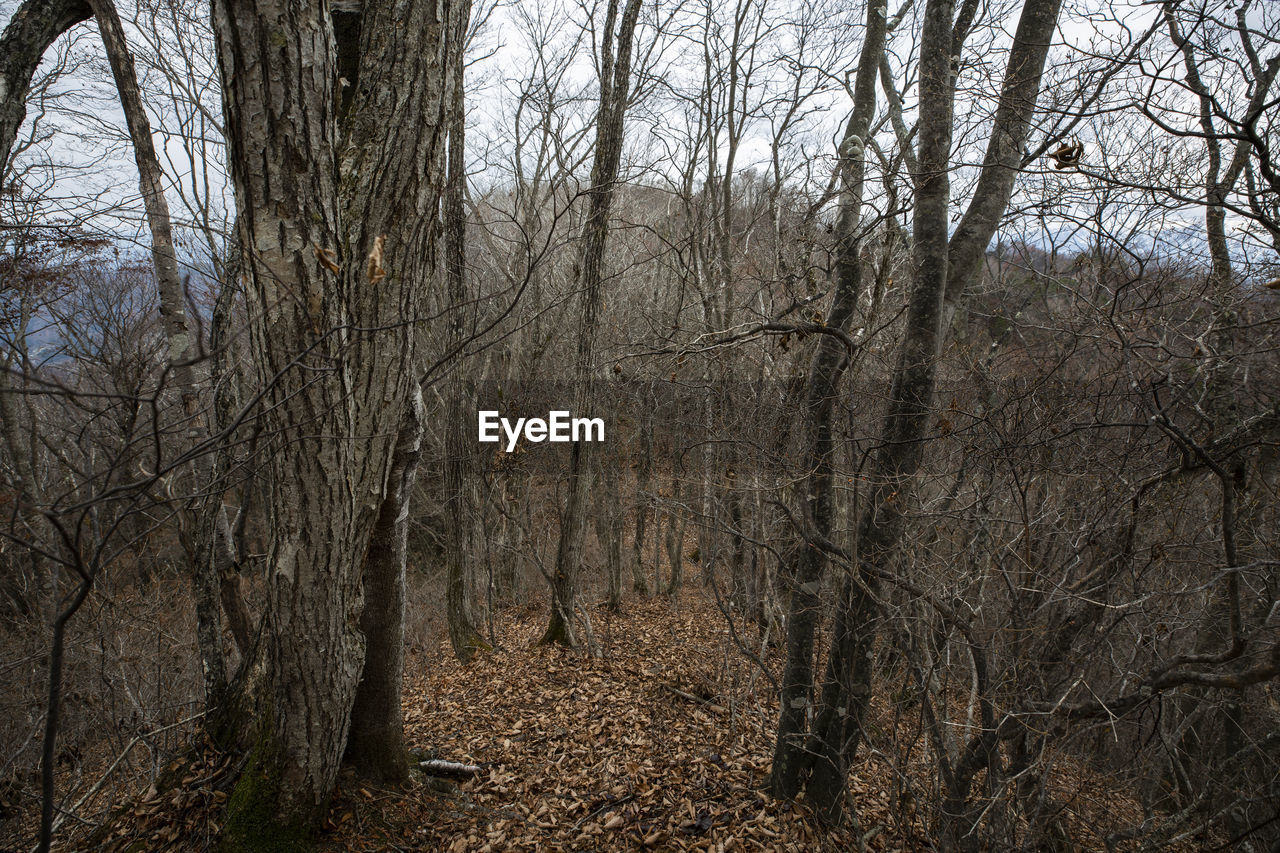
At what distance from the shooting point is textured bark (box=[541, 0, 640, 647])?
19.8 feet

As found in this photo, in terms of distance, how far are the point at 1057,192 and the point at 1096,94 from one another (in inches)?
28.8

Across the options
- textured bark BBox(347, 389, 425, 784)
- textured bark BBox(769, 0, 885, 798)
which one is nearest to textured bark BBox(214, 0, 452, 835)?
textured bark BBox(347, 389, 425, 784)

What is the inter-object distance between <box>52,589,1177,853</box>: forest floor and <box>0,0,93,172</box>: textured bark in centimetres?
364

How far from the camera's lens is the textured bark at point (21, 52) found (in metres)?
3.10

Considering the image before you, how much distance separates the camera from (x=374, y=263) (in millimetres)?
2248

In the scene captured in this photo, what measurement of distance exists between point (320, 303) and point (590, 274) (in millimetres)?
4072

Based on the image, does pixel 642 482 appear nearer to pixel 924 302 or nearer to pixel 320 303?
pixel 924 302

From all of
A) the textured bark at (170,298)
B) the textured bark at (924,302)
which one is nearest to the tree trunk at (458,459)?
the textured bark at (170,298)

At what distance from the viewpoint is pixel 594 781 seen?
158 inches

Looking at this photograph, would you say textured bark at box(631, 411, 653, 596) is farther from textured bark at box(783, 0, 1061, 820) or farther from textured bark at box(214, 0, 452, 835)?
textured bark at box(214, 0, 452, 835)

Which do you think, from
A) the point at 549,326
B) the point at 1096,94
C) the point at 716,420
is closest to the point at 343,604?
Result: the point at 1096,94

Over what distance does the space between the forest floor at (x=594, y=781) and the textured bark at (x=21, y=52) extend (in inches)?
143

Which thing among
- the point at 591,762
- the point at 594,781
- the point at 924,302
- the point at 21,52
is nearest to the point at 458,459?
the point at 591,762

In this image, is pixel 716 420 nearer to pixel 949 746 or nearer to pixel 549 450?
pixel 949 746
